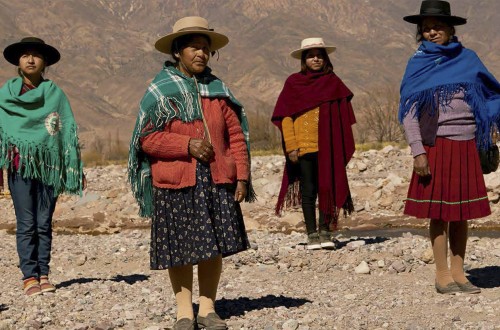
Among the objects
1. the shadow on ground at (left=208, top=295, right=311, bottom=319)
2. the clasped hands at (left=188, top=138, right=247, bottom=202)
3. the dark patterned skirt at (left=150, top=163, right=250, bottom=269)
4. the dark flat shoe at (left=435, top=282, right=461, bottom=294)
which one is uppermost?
the clasped hands at (left=188, top=138, right=247, bottom=202)

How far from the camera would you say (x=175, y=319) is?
5934 mm

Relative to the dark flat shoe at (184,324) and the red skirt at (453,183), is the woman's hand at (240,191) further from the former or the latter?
the red skirt at (453,183)

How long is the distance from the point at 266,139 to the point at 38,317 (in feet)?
107

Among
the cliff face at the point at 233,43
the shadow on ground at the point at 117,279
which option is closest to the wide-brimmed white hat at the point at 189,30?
the shadow on ground at the point at 117,279

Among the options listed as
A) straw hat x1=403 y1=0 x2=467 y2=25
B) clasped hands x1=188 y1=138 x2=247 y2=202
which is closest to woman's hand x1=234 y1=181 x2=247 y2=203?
clasped hands x1=188 y1=138 x2=247 y2=202

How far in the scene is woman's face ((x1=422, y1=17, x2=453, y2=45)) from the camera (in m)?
6.32

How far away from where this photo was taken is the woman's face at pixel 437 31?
20.7ft

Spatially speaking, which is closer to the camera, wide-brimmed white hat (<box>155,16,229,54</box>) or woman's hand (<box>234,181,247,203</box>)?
wide-brimmed white hat (<box>155,16,229,54</box>)

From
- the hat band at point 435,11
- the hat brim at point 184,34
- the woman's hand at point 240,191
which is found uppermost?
the hat band at point 435,11

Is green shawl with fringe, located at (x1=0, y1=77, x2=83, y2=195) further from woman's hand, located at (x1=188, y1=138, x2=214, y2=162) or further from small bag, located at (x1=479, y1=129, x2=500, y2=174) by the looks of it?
small bag, located at (x1=479, y1=129, x2=500, y2=174)

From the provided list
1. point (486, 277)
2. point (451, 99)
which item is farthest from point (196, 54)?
point (486, 277)

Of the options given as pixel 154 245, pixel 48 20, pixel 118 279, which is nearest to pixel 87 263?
pixel 118 279

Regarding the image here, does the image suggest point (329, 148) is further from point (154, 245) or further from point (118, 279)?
point (154, 245)

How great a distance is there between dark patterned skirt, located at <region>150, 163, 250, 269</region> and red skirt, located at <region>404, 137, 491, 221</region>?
1632 mm
